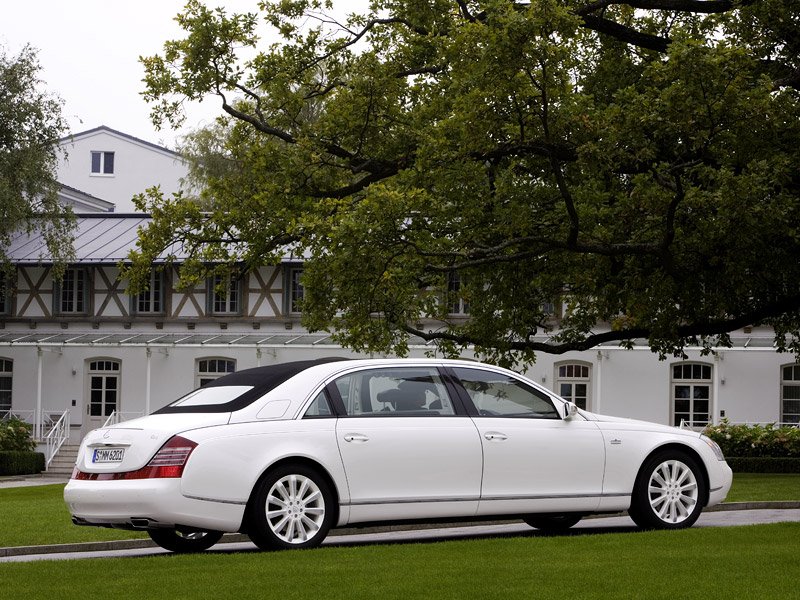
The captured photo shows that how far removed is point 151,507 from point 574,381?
29.2m

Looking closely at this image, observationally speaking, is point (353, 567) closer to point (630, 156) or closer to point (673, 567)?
point (673, 567)

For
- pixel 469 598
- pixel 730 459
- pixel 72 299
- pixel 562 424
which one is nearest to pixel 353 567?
pixel 469 598

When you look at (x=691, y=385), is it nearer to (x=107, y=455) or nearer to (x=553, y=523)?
(x=553, y=523)

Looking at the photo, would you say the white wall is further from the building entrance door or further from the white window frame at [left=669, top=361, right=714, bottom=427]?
the white window frame at [left=669, top=361, right=714, bottom=427]

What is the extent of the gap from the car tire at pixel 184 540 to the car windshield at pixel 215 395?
1114 mm

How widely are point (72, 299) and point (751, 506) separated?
29.8 m

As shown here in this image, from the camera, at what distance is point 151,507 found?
10109 mm

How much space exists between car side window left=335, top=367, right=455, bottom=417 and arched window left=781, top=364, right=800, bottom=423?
1075 inches

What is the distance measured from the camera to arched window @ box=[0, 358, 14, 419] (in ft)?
141

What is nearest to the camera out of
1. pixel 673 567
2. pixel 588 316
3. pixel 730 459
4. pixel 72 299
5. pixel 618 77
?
pixel 673 567

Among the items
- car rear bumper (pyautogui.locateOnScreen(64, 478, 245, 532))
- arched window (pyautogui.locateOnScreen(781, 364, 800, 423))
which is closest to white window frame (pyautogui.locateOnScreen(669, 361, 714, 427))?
arched window (pyautogui.locateOnScreen(781, 364, 800, 423))

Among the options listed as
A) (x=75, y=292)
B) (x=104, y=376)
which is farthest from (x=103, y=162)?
(x=104, y=376)

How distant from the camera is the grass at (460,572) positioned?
7949 mm

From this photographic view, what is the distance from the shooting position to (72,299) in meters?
43.1
